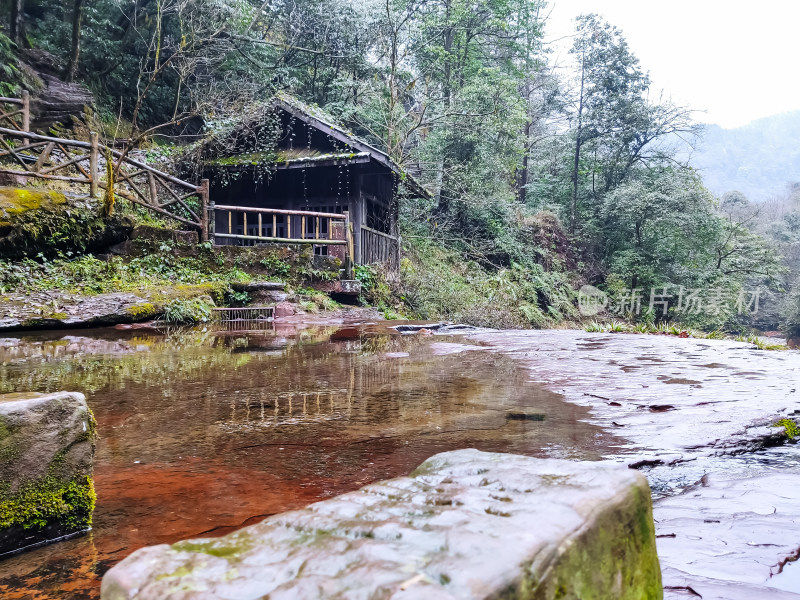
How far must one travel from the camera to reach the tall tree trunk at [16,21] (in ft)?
55.5

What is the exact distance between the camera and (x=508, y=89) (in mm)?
19906

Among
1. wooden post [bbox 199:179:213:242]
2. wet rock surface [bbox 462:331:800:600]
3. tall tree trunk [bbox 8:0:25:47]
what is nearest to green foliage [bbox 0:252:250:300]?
wooden post [bbox 199:179:213:242]

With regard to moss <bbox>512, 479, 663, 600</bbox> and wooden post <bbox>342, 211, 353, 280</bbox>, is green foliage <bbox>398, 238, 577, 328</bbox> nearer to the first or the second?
wooden post <bbox>342, 211, 353, 280</bbox>

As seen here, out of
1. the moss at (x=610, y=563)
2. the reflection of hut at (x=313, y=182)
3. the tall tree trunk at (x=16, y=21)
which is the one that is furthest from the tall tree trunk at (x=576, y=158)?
the moss at (x=610, y=563)

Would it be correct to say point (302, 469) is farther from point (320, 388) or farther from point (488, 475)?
point (320, 388)

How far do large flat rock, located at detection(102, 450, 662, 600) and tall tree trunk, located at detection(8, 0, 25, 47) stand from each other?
2197 cm

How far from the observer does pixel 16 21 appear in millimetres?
17031

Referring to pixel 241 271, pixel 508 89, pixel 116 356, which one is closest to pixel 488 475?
pixel 116 356

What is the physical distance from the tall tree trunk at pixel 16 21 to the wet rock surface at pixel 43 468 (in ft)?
68.6

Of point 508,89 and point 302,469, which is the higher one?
point 508,89

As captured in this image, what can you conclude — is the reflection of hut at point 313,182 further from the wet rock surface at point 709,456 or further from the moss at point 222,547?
the moss at point 222,547

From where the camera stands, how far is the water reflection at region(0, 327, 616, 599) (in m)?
1.71

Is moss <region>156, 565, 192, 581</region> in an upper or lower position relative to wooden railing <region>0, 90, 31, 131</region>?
lower

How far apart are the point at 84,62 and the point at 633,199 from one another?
22.7 m
